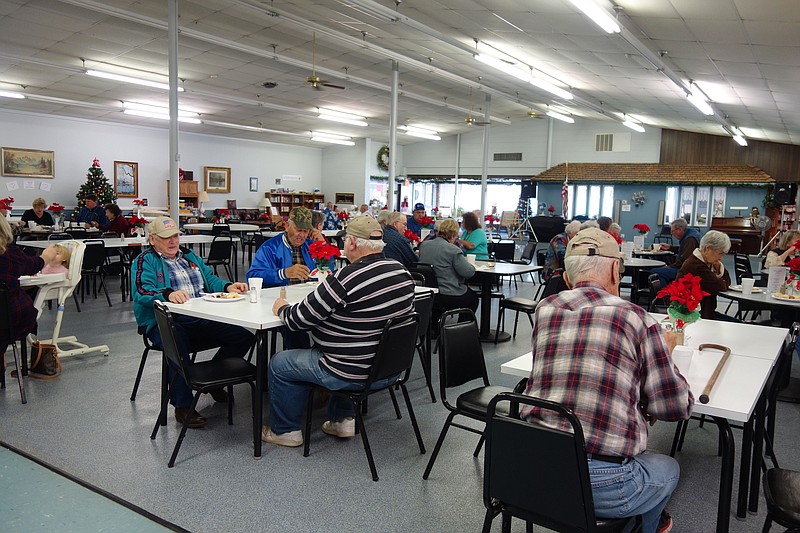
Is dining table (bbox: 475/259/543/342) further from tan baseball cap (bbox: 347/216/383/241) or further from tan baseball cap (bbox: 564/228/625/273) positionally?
tan baseball cap (bbox: 564/228/625/273)

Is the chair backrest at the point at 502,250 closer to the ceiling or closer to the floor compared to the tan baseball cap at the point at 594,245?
closer to the floor

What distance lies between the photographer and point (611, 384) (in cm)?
176

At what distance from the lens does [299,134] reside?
1856cm

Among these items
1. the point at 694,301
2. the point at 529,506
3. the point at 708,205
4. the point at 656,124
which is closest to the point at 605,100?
the point at 656,124

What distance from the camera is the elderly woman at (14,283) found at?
3.90 metres

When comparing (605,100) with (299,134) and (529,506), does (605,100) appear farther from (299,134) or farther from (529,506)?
(529,506)

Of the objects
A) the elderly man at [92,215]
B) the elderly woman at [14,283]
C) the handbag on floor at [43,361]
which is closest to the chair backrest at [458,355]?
the elderly woman at [14,283]

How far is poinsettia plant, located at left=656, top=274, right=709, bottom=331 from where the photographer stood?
8.64ft

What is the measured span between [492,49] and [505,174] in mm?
11035

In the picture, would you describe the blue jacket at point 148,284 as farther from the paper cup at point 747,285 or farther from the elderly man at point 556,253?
the paper cup at point 747,285

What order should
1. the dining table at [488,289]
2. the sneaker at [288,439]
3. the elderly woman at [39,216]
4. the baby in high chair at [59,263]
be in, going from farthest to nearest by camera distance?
the elderly woman at [39,216]
the dining table at [488,289]
the baby in high chair at [59,263]
the sneaker at [288,439]

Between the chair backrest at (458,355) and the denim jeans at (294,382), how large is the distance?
47 centimetres

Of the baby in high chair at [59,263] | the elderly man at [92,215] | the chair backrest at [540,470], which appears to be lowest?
the chair backrest at [540,470]

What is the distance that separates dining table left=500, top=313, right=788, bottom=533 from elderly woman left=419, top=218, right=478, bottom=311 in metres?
2.32
